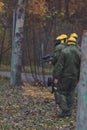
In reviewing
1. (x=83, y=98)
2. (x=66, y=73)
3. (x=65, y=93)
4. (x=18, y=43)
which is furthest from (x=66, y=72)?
A: (x=18, y=43)

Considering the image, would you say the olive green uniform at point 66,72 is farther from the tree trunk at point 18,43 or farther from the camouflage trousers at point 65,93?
the tree trunk at point 18,43

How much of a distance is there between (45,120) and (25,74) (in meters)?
10.7

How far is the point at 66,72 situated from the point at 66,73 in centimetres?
2

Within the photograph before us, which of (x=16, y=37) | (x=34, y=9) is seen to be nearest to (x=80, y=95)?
(x=16, y=37)

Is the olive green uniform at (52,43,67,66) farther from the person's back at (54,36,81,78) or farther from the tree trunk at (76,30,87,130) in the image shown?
the tree trunk at (76,30,87,130)

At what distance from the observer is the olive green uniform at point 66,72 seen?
9289 millimetres

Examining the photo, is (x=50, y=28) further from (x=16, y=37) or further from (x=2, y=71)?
(x=2, y=71)

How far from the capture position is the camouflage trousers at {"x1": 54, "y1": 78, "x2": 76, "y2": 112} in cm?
945

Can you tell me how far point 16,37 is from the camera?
17.9m

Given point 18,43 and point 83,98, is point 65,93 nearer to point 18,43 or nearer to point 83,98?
point 83,98

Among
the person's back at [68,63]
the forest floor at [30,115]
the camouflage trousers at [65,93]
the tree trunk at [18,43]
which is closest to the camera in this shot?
the forest floor at [30,115]

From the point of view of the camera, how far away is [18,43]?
17969mm

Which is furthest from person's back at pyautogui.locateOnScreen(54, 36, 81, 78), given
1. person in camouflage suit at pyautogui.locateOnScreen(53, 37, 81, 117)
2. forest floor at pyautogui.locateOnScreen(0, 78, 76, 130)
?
forest floor at pyautogui.locateOnScreen(0, 78, 76, 130)

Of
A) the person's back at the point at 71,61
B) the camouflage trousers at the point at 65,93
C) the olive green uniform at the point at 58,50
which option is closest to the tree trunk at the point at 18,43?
the olive green uniform at the point at 58,50
